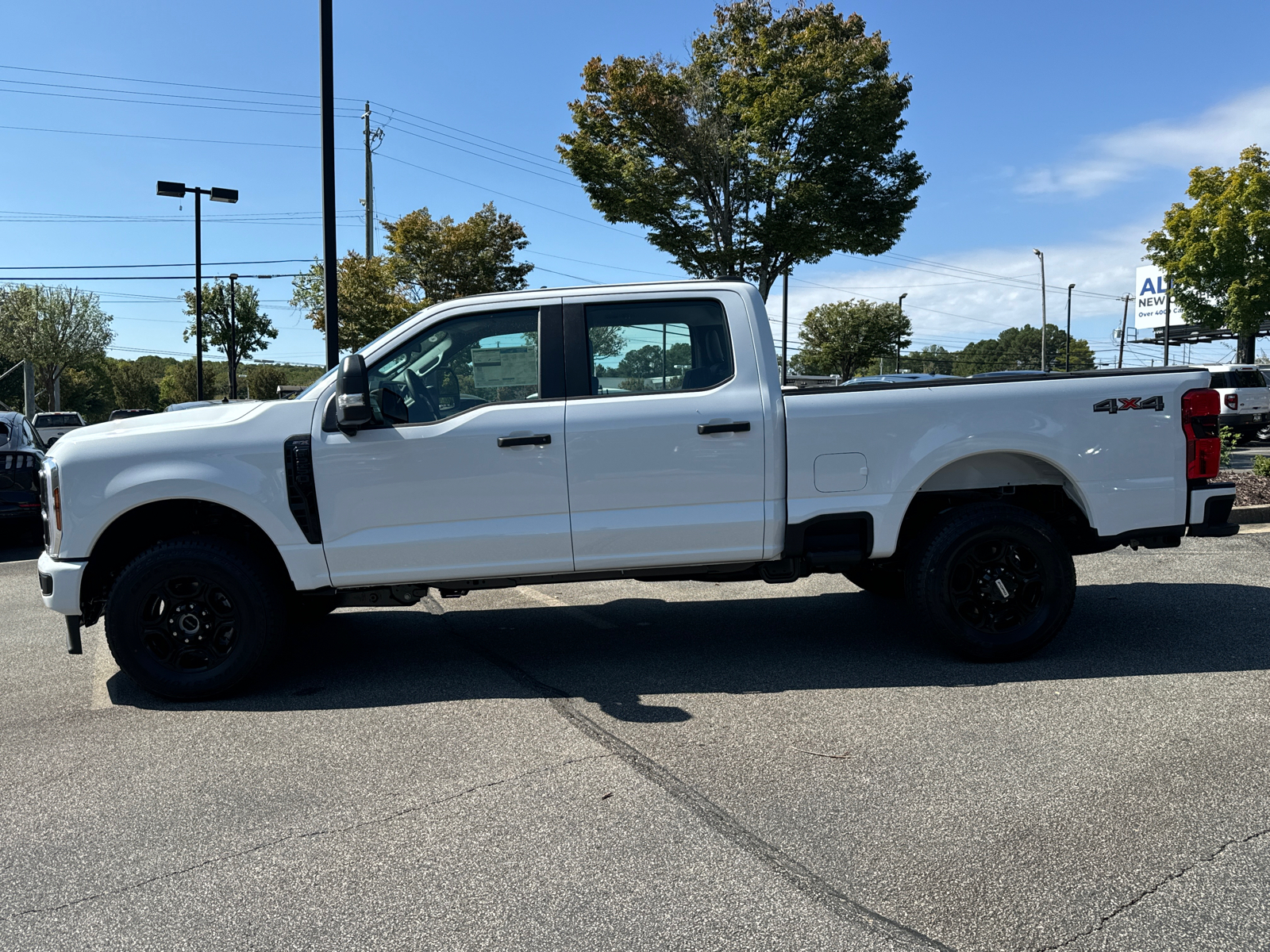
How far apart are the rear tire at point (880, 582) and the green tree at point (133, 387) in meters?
83.1

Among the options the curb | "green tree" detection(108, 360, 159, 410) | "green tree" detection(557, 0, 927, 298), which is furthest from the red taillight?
"green tree" detection(108, 360, 159, 410)

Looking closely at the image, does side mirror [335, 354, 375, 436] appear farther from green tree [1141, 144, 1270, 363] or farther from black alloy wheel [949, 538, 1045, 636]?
green tree [1141, 144, 1270, 363]

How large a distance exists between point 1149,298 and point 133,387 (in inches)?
3083

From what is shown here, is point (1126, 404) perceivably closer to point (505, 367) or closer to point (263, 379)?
point (505, 367)

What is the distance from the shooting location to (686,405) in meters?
5.09

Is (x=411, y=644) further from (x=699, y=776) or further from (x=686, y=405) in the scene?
(x=699, y=776)

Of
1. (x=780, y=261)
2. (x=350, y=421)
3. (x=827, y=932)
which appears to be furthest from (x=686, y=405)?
(x=780, y=261)

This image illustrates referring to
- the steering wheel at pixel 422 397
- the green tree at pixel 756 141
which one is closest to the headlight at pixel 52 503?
the steering wheel at pixel 422 397

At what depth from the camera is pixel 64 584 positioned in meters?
5.00

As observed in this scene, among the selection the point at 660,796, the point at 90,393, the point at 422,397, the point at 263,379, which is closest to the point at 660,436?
the point at 422,397

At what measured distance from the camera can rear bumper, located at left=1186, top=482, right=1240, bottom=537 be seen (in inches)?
212

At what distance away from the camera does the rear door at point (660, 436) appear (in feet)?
16.6

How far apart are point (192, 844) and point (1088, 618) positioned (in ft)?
17.4

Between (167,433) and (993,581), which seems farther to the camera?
(993,581)
